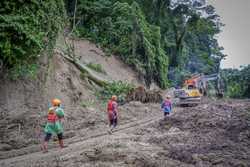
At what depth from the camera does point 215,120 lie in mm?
15398

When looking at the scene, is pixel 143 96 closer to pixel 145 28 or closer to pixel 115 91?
pixel 115 91

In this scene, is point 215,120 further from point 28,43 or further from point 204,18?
point 204,18

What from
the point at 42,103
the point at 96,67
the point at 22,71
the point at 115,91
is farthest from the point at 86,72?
the point at 22,71

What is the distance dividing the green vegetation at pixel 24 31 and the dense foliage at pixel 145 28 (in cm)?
1079

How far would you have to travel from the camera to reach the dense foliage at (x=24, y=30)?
16.1 m

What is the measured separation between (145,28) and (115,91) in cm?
1292

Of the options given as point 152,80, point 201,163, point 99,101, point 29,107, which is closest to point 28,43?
point 29,107

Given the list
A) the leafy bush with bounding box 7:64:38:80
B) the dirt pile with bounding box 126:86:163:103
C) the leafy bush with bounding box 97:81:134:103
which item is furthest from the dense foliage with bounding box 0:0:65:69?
the dirt pile with bounding box 126:86:163:103

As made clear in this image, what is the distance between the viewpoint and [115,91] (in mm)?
25594

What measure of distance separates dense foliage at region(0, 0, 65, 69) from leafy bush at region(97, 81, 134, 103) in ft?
21.6

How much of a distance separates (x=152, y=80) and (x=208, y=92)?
249 inches

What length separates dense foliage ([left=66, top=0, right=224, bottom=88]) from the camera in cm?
3431

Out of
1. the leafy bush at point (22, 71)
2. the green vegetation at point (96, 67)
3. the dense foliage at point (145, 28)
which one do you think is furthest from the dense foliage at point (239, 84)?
the leafy bush at point (22, 71)

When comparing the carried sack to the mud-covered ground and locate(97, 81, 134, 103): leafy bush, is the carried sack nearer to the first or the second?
the mud-covered ground
